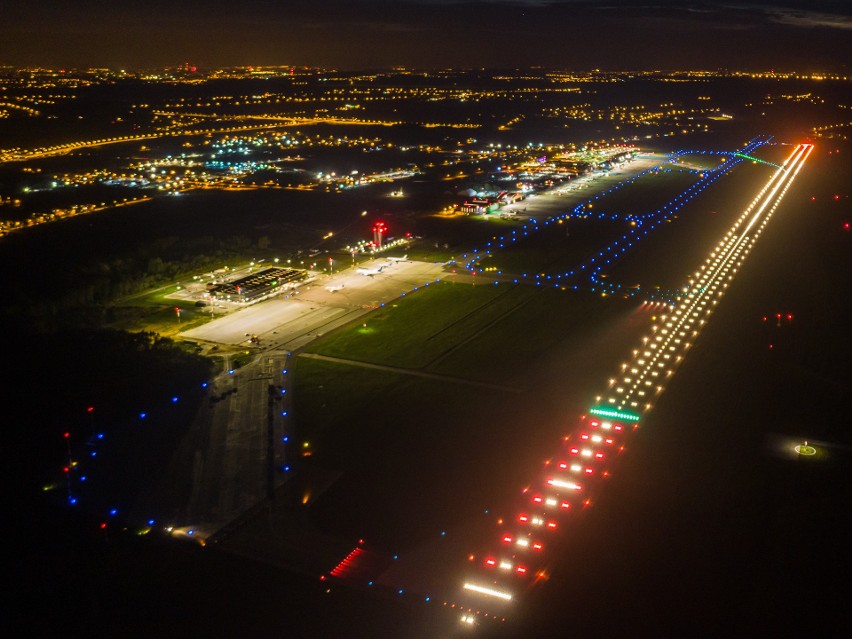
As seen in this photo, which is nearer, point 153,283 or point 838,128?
point 153,283

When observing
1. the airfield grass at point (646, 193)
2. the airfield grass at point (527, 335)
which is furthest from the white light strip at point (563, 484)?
the airfield grass at point (646, 193)

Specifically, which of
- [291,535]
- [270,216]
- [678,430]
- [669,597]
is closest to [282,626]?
[291,535]

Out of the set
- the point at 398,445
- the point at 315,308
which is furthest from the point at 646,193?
the point at 398,445

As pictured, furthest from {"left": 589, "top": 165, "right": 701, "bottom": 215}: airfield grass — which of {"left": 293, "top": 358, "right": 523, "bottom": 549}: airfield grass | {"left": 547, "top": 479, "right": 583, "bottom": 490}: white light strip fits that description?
{"left": 547, "top": 479, "right": 583, "bottom": 490}: white light strip

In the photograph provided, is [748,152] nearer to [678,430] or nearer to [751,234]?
[751,234]

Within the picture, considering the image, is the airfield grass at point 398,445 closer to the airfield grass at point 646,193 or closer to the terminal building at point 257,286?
the terminal building at point 257,286

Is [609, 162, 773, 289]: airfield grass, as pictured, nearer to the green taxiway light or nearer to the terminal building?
the green taxiway light

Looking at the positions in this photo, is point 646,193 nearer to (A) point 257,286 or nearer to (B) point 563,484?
(A) point 257,286
